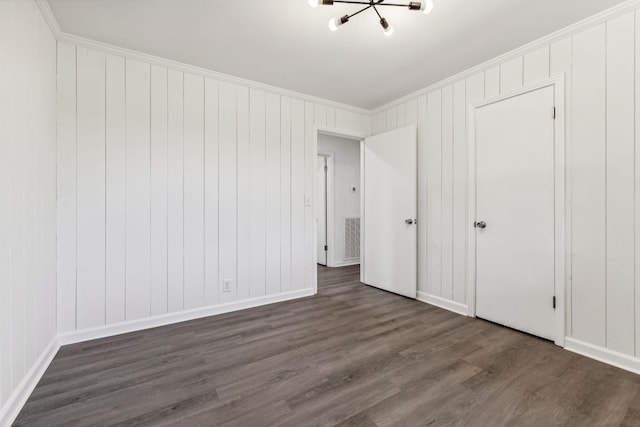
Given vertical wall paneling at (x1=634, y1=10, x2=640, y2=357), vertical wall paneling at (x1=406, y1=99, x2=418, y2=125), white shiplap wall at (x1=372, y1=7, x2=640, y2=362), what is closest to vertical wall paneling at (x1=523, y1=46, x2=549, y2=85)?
white shiplap wall at (x1=372, y1=7, x2=640, y2=362)

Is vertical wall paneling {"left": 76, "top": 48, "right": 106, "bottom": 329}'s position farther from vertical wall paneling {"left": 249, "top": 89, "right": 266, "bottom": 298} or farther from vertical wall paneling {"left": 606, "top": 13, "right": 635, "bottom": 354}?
vertical wall paneling {"left": 606, "top": 13, "right": 635, "bottom": 354}

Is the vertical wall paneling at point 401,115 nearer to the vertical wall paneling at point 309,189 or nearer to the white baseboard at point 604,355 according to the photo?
the vertical wall paneling at point 309,189

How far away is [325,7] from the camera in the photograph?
6.61 feet

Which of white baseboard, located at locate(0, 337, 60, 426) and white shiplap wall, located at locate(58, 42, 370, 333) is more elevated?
white shiplap wall, located at locate(58, 42, 370, 333)

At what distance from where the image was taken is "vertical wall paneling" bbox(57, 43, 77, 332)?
232cm

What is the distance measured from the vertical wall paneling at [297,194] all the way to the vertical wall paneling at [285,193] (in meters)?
0.05

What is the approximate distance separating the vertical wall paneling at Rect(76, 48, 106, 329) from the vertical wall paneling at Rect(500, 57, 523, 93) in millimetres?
3619

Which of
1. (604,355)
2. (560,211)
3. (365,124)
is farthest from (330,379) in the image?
(365,124)

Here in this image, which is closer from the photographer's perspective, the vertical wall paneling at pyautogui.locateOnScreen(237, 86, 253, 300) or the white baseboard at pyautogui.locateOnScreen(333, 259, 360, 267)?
the vertical wall paneling at pyautogui.locateOnScreen(237, 86, 253, 300)

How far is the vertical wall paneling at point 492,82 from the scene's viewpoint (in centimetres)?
273

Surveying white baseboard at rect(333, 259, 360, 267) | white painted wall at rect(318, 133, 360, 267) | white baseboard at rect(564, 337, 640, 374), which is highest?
white painted wall at rect(318, 133, 360, 267)

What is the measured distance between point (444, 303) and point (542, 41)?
8.60 feet

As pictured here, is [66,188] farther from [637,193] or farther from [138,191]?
[637,193]

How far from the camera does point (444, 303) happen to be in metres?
3.19
